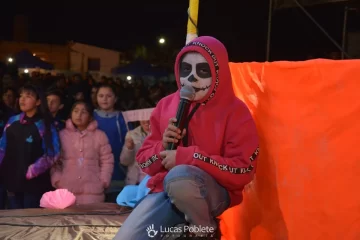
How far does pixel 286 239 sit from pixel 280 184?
241 millimetres

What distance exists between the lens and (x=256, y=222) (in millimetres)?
2383

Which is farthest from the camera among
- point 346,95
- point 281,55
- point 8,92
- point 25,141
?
point 281,55

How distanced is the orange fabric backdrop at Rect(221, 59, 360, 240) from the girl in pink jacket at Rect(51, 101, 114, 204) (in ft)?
6.03

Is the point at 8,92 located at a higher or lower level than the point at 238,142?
higher

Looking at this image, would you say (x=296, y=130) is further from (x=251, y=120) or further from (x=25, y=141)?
(x=25, y=141)

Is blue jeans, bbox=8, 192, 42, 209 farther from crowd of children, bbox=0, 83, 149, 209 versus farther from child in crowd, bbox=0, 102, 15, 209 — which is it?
child in crowd, bbox=0, 102, 15, 209

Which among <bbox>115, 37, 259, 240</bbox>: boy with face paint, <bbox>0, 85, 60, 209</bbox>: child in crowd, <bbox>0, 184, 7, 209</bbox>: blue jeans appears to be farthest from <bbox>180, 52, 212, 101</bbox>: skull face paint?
<bbox>0, 184, 7, 209</bbox>: blue jeans

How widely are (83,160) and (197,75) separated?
2017 mm

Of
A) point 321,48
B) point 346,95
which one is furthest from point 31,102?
point 321,48

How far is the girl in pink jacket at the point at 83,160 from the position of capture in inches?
154

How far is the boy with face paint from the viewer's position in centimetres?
195

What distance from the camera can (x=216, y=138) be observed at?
83.2 inches

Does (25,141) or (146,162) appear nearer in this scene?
(146,162)

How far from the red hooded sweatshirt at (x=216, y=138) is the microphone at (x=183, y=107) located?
8 centimetres
